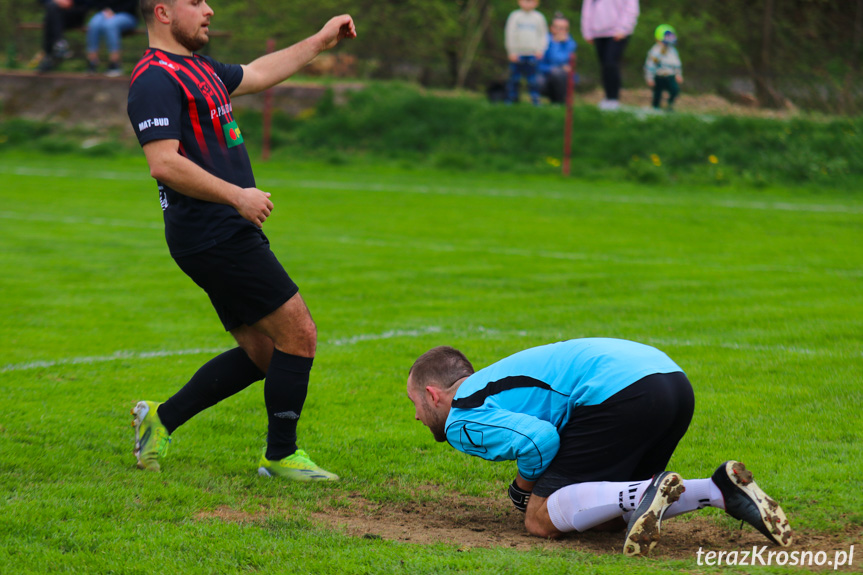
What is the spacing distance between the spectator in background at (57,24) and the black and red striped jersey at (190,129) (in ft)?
67.6

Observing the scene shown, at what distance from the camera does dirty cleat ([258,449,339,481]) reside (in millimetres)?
4523

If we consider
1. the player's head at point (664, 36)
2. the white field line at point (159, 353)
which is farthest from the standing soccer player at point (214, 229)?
the player's head at point (664, 36)

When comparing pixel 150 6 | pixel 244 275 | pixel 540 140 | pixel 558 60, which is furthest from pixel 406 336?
pixel 558 60

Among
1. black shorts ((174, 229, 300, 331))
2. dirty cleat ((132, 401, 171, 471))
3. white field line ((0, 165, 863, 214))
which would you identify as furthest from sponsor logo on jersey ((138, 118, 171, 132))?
white field line ((0, 165, 863, 214))

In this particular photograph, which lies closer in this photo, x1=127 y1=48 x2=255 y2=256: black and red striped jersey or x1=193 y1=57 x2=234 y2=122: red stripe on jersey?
x1=127 y1=48 x2=255 y2=256: black and red striped jersey

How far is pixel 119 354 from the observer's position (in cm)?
680

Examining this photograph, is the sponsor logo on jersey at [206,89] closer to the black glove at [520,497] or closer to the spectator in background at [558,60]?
the black glove at [520,497]

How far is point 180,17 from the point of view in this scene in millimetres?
4227

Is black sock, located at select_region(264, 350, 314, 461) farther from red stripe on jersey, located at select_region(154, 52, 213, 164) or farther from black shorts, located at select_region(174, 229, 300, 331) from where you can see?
red stripe on jersey, located at select_region(154, 52, 213, 164)

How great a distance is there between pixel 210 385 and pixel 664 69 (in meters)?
16.6

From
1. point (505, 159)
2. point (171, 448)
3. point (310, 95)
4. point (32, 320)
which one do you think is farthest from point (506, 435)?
point (310, 95)

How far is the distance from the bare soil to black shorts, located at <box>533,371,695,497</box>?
268mm

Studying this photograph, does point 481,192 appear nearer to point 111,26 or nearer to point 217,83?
A: point 111,26

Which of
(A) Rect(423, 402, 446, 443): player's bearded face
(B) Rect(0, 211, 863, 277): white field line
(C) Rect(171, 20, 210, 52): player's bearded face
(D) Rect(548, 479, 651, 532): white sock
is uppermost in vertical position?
(C) Rect(171, 20, 210, 52): player's bearded face
